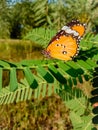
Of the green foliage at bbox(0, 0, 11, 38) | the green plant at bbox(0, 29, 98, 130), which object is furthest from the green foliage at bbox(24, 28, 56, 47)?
the green foliage at bbox(0, 0, 11, 38)

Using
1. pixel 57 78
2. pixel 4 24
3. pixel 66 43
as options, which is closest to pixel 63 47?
pixel 66 43

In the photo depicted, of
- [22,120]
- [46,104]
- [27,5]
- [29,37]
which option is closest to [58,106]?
[46,104]

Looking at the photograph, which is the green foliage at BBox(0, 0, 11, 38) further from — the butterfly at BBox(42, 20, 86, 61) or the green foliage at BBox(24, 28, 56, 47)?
the butterfly at BBox(42, 20, 86, 61)

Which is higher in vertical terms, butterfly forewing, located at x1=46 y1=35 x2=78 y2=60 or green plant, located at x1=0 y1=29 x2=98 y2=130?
butterfly forewing, located at x1=46 y1=35 x2=78 y2=60

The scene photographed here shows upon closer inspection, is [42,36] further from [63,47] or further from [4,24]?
[4,24]

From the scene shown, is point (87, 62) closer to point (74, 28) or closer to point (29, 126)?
point (74, 28)

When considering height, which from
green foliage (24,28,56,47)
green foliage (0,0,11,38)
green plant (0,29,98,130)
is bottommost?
green foliage (0,0,11,38)

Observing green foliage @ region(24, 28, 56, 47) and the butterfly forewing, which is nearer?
the butterfly forewing

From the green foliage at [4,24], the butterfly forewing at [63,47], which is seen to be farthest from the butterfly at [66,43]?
the green foliage at [4,24]

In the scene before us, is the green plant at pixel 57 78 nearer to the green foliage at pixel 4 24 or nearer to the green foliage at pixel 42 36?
the green foliage at pixel 42 36

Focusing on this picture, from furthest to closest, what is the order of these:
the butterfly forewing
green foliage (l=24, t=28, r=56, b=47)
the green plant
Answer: green foliage (l=24, t=28, r=56, b=47) < the butterfly forewing < the green plant
